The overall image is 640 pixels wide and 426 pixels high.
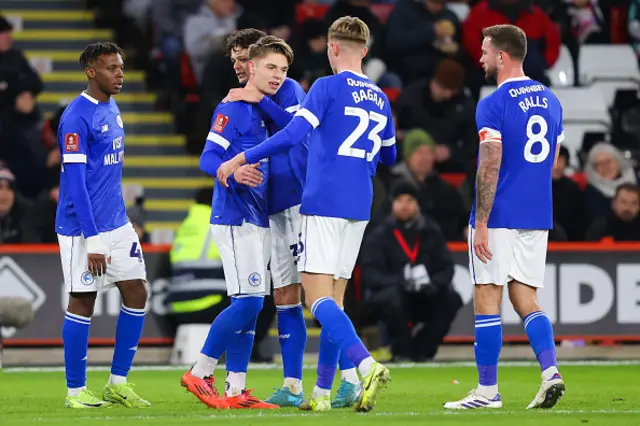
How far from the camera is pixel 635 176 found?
17.3 m

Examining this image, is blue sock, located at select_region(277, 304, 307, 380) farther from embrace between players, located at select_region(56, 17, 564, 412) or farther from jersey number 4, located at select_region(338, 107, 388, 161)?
jersey number 4, located at select_region(338, 107, 388, 161)

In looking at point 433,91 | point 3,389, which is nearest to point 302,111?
point 3,389

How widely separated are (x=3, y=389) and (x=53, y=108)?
8.19 meters

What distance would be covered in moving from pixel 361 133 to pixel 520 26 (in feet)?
31.7

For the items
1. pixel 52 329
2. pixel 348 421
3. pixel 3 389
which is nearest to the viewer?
pixel 348 421

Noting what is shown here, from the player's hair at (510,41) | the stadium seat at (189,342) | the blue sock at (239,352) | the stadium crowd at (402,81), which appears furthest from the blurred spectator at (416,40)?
the blue sock at (239,352)

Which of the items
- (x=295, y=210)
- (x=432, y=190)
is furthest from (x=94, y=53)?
(x=432, y=190)

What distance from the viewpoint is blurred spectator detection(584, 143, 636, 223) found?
54.0 feet

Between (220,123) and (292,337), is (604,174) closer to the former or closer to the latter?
(292,337)

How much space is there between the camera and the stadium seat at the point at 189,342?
1405 cm

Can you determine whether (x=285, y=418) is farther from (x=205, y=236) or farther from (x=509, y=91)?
(x=205, y=236)

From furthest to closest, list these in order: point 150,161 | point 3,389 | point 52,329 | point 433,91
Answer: point 150,161 → point 433,91 → point 52,329 → point 3,389

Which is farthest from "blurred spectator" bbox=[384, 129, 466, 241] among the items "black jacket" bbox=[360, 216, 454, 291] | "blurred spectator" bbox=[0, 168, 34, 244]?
"blurred spectator" bbox=[0, 168, 34, 244]

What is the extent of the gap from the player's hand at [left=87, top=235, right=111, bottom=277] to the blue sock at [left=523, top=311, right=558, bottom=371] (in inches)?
105
